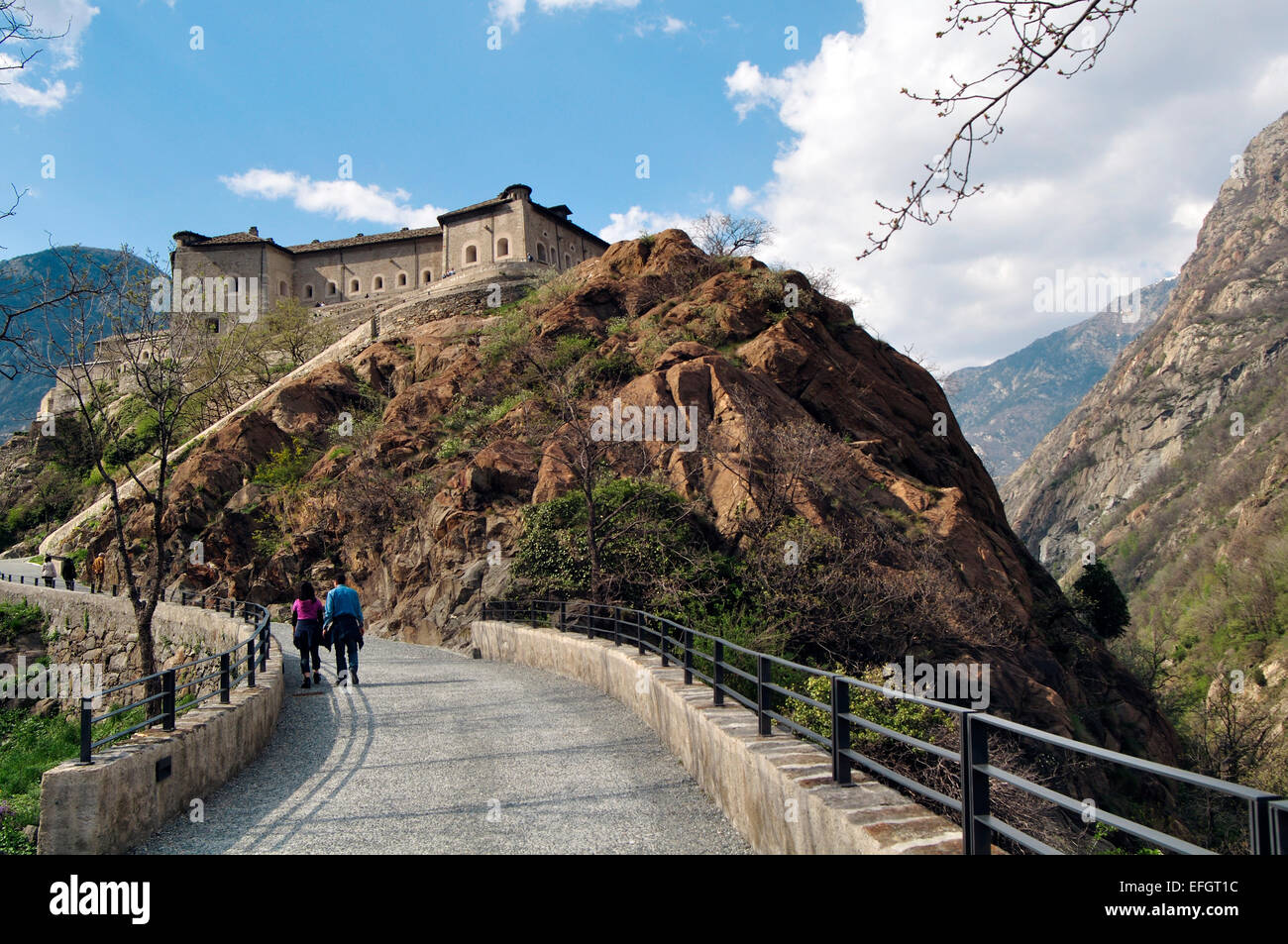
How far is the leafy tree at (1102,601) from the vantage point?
30234mm

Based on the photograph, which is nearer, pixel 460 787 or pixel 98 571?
pixel 460 787

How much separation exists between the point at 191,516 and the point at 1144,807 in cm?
3046

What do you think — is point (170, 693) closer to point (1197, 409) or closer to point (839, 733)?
point (839, 733)

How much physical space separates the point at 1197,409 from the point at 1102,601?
98.9 meters

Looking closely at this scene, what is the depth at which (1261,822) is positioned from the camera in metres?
2.38

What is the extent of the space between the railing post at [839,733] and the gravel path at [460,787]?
1344 mm

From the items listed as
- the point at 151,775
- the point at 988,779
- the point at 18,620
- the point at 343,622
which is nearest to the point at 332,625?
the point at 343,622

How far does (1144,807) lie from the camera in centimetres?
1684

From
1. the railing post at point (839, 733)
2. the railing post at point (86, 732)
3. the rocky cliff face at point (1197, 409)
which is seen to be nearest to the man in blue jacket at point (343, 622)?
the railing post at point (86, 732)

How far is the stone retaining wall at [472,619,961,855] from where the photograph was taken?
417cm

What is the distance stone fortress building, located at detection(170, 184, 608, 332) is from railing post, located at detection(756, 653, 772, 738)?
56.2 meters

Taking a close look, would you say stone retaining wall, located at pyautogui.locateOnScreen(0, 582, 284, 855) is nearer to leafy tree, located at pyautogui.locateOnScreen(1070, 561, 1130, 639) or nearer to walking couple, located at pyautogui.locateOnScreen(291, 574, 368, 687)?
walking couple, located at pyautogui.locateOnScreen(291, 574, 368, 687)

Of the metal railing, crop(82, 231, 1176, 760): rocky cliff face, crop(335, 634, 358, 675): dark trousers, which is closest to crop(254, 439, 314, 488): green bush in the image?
crop(82, 231, 1176, 760): rocky cliff face
